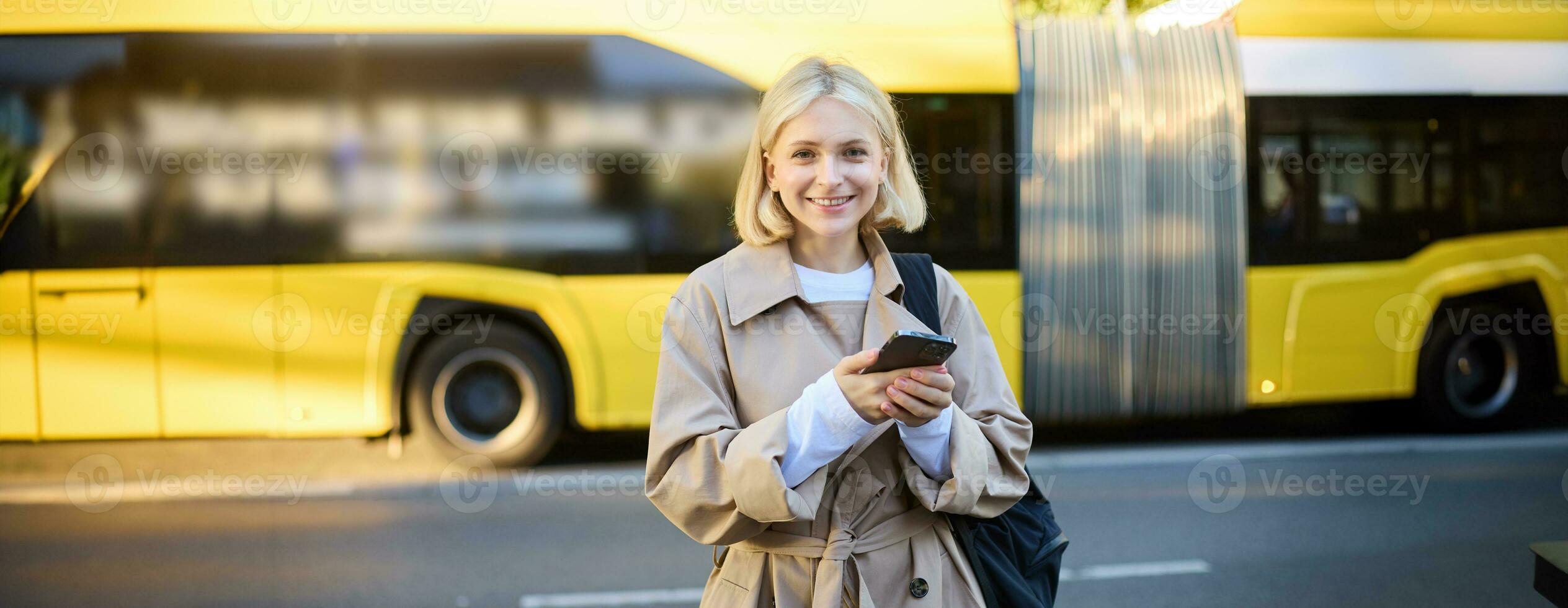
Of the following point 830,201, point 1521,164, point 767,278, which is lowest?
point 767,278

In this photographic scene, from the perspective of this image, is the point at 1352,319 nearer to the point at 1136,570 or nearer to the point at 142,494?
the point at 1136,570

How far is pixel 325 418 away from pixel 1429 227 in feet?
23.3

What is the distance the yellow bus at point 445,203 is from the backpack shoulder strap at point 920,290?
4.74 m

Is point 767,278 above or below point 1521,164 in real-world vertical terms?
below

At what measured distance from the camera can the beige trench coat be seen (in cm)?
172

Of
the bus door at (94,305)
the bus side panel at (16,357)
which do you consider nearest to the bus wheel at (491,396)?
the bus door at (94,305)

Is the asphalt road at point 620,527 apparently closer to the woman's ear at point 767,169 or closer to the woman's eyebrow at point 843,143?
the woman's ear at point 767,169

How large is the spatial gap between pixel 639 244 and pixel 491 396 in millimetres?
1303

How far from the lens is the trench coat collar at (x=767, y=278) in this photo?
1.78 metres

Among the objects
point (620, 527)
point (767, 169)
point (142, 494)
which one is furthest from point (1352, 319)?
point (142, 494)

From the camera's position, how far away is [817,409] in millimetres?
1650

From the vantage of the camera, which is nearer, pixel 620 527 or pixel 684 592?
pixel 684 592

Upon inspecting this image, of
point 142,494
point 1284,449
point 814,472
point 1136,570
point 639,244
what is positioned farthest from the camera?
point 1284,449

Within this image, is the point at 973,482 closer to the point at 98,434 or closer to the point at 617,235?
the point at 617,235
